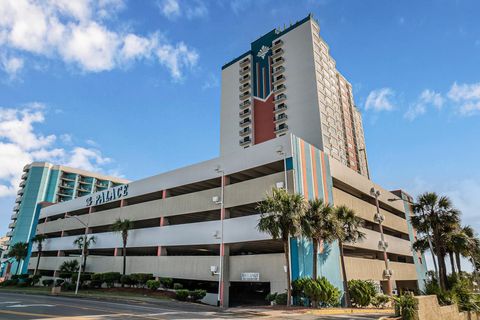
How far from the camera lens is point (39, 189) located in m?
117

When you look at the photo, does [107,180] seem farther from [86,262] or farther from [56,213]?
[86,262]

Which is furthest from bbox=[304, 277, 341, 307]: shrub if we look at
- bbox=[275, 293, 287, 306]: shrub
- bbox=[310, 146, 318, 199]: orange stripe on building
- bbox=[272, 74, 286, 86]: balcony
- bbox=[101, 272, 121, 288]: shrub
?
bbox=[272, 74, 286, 86]: balcony

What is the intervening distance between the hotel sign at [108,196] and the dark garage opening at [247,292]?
23316mm

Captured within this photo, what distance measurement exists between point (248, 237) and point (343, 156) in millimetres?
47518

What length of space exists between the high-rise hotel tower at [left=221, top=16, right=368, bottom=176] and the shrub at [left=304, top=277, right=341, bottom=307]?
37933 millimetres

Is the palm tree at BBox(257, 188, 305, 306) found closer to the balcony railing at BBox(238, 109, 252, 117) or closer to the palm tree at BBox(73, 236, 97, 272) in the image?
the palm tree at BBox(73, 236, 97, 272)

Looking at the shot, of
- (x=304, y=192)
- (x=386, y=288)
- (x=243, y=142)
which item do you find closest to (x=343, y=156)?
(x=243, y=142)

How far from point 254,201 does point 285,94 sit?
131ft

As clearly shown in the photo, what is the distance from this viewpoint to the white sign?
33.2 m

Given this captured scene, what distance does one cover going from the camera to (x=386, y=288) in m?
46.9

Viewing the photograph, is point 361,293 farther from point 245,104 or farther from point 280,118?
point 245,104

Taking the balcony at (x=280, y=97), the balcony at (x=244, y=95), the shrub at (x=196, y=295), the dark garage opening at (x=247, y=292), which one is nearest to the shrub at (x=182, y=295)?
the shrub at (x=196, y=295)

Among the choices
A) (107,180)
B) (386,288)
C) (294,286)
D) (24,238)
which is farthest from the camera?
(107,180)

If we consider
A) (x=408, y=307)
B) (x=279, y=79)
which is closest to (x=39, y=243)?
(x=279, y=79)
